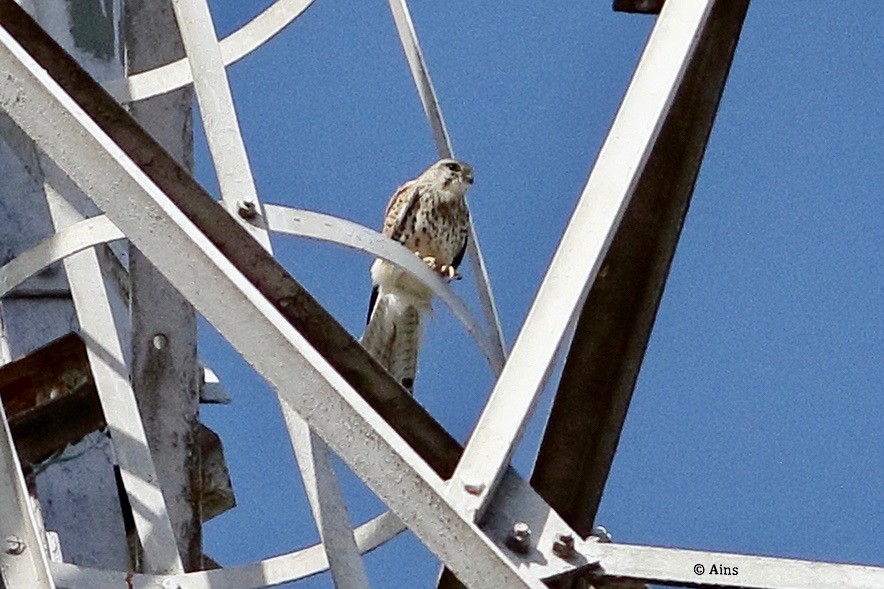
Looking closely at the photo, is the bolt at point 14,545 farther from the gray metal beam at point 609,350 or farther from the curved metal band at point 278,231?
the curved metal band at point 278,231

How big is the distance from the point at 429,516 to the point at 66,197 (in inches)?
65.0

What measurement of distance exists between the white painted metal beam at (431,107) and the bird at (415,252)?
36.6 inches

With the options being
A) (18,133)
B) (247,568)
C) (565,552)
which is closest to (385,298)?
(18,133)

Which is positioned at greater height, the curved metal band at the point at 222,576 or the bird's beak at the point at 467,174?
the bird's beak at the point at 467,174

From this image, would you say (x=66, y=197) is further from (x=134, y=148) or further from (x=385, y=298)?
(x=385, y=298)

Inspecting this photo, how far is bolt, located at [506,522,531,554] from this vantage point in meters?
2.50

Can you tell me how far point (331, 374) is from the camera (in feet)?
8.31

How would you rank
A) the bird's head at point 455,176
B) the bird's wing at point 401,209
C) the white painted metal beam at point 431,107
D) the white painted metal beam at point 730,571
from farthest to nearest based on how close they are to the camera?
the bird's wing at point 401,209
the bird's head at point 455,176
the white painted metal beam at point 431,107
the white painted metal beam at point 730,571

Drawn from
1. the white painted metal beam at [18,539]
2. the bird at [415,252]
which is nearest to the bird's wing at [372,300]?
the bird at [415,252]

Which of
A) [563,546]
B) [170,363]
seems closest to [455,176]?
[170,363]

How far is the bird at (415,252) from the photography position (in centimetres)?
569

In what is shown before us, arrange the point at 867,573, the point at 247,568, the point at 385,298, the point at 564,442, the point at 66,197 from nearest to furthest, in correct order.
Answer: the point at 867,573 < the point at 564,442 < the point at 247,568 < the point at 66,197 < the point at 385,298

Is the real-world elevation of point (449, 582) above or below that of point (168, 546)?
below

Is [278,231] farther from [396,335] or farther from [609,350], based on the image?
[396,335]
